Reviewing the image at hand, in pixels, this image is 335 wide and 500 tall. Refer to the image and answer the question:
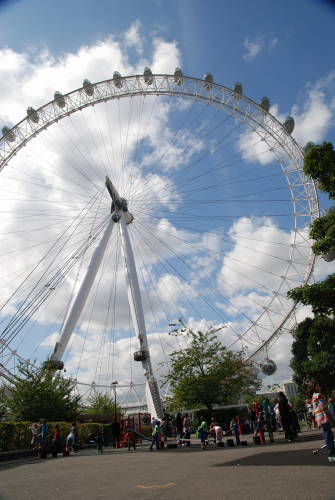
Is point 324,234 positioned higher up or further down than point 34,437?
higher up

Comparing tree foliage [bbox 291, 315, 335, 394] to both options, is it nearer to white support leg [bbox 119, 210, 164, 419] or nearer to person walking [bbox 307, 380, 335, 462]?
white support leg [bbox 119, 210, 164, 419]

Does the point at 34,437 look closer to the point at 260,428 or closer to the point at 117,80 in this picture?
the point at 260,428

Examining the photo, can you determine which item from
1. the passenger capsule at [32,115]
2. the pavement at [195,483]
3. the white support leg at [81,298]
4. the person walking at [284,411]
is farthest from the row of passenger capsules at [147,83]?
the pavement at [195,483]

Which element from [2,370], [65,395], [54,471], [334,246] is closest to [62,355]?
[65,395]

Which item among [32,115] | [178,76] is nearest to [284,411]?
[178,76]

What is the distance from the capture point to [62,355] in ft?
101

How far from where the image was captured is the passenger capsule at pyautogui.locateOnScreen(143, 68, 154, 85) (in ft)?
134

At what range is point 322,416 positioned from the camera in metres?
9.48

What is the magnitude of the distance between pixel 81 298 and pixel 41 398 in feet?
25.7

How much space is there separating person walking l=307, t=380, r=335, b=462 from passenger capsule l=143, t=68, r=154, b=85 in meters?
37.6

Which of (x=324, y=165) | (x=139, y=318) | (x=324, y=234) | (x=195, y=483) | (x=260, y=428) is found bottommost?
(x=195, y=483)

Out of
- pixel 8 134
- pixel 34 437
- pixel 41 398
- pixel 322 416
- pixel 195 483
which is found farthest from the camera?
pixel 8 134

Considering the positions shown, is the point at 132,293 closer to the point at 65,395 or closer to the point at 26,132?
the point at 65,395

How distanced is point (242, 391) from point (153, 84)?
3230 centimetres
